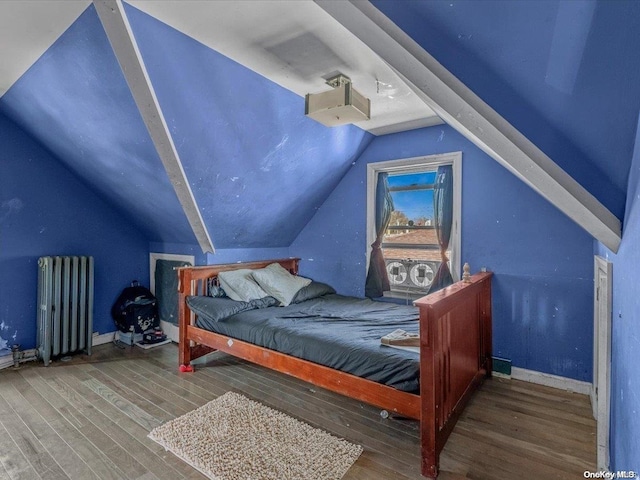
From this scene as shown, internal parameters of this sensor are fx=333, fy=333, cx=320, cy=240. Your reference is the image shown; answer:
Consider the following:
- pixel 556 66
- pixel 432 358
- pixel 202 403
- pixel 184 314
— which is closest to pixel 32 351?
pixel 184 314

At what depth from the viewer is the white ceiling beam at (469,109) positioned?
44.2 inches

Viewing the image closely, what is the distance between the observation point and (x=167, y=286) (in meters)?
3.80

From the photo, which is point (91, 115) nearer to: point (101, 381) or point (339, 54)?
point (339, 54)

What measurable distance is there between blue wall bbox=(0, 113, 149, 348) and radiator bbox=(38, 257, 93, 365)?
0.55 ft

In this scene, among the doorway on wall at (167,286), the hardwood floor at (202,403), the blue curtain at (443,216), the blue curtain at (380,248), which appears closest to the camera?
the hardwood floor at (202,403)

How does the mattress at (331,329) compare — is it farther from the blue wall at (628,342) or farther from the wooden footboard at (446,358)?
the blue wall at (628,342)

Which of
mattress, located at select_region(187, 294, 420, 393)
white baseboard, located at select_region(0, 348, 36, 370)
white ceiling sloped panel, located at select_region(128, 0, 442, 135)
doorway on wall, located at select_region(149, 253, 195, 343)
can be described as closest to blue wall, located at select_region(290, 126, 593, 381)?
mattress, located at select_region(187, 294, 420, 393)

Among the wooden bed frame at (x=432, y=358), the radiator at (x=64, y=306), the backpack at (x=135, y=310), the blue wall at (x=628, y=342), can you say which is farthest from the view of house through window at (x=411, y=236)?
the radiator at (x=64, y=306)

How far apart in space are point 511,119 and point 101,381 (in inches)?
131

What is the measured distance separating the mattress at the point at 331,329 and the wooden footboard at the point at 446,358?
0.39 ft

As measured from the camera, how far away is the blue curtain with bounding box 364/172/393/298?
141 inches

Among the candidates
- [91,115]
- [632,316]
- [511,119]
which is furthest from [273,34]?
[632,316]

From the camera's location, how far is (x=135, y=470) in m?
1.71

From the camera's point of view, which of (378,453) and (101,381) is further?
(101,381)
